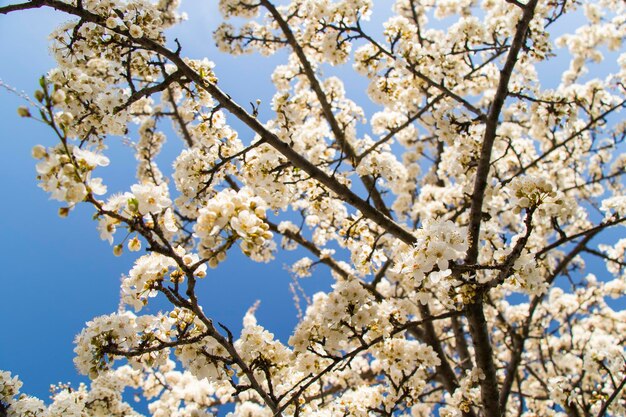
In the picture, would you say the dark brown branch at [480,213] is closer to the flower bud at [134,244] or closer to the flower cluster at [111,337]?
the flower cluster at [111,337]

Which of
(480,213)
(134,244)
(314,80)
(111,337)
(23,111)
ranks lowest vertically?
(111,337)

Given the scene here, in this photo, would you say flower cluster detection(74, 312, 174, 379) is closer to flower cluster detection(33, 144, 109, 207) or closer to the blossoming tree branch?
the blossoming tree branch

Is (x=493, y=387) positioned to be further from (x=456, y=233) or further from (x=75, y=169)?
(x=75, y=169)

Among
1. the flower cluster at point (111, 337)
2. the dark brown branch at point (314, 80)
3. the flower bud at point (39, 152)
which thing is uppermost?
the dark brown branch at point (314, 80)

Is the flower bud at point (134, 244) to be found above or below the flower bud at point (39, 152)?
below

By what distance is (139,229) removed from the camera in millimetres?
2373

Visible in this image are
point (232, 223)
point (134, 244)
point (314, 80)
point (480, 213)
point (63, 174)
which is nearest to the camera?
point (63, 174)

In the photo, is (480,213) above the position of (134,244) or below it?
above

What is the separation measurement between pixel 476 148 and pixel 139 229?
4905mm

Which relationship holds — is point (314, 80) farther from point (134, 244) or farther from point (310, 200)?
point (134, 244)

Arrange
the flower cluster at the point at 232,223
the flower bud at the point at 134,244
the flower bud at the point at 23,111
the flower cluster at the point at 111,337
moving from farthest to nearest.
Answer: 1. the flower cluster at the point at 111,337
2. the flower bud at the point at 134,244
3. the flower cluster at the point at 232,223
4. the flower bud at the point at 23,111

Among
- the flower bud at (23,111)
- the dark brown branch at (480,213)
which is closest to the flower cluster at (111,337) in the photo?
the flower bud at (23,111)

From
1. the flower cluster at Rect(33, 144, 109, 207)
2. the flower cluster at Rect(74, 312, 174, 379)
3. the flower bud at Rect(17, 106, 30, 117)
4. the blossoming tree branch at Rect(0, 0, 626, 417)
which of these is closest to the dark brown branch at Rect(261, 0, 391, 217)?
the blossoming tree branch at Rect(0, 0, 626, 417)

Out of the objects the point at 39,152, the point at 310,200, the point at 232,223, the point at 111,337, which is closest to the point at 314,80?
the point at 310,200
